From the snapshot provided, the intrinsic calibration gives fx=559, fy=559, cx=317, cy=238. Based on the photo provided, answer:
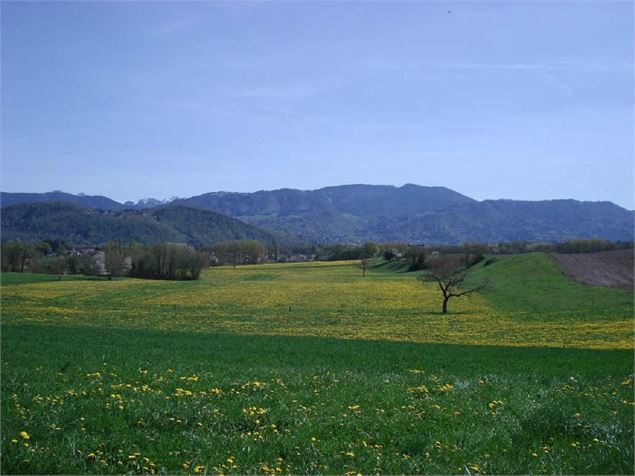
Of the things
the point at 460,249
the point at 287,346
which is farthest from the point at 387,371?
the point at 460,249

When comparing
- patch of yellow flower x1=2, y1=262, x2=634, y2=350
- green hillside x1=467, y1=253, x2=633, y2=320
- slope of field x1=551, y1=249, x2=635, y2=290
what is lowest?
patch of yellow flower x1=2, y1=262, x2=634, y2=350

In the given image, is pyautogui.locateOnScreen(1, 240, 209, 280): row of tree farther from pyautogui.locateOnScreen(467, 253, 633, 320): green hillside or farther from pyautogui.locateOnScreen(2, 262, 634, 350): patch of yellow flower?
pyautogui.locateOnScreen(467, 253, 633, 320): green hillside

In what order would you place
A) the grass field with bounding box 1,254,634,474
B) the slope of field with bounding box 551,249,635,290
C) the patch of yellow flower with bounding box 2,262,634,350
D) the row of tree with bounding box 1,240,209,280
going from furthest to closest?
the row of tree with bounding box 1,240,209,280, the slope of field with bounding box 551,249,635,290, the patch of yellow flower with bounding box 2,262,634,350, the grass field with bounding box 1,254,634,474

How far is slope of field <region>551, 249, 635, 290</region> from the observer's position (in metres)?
67.3

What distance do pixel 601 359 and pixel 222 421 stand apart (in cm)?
1834

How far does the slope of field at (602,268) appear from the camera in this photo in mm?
67312

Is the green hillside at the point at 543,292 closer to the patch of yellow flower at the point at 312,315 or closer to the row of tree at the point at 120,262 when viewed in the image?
the patch of yellow flower at the point at 312,315

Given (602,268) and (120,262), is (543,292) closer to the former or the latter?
(602,268)

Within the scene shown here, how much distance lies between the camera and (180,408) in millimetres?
9875

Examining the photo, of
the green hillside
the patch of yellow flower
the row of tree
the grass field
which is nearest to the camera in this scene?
the grass field

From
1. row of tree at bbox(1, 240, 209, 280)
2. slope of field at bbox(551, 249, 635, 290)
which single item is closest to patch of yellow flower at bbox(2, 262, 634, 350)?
slope of field at bbox(551, 249, 635, 290)

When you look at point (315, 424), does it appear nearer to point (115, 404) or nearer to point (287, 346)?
point (115, 404)

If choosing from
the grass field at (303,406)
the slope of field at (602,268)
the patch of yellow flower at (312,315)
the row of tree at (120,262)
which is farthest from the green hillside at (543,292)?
the row of tree at (120,262)

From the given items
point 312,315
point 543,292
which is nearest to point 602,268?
point 543,292
